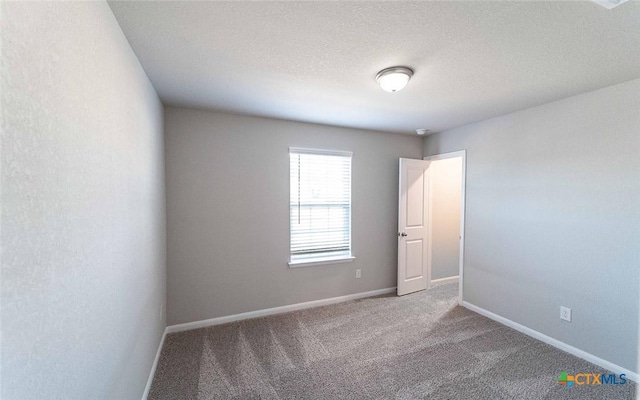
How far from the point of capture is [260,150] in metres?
3.18

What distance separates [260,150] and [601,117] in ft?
10.9

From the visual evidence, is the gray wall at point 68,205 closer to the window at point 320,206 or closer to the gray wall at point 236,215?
the gray wall at point 236,215

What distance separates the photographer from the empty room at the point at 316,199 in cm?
89

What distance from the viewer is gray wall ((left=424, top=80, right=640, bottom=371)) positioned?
2.18 meters

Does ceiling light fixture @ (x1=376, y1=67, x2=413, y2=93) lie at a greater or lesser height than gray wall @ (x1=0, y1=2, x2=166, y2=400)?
greater

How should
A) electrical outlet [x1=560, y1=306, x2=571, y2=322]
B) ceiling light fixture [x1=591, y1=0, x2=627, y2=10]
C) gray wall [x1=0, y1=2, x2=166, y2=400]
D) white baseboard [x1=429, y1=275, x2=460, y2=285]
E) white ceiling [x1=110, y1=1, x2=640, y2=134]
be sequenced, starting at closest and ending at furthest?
gray wall [x1=0, y1=2, x2=166, y2=400] < ceiling light fixture [x1=591, y1=0, x2=627, y2=10] < white ceiling [x1=110, y1=1, x2=640, y2=134] < electrical outlet [x1=560, y1=306, x2=571, y2=322] < white baseboard [x1=429, y1=275, x2=460, y2=285]

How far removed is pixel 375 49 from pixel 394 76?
315 mm

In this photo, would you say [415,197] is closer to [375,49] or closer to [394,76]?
[394,76]

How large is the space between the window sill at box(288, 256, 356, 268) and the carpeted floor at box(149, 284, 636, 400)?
0.61 meters

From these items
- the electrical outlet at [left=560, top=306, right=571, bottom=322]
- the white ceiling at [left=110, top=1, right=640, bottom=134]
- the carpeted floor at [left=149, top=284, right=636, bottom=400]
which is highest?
the white ceiling at [left=110, top=1, right=640, bottom=134]

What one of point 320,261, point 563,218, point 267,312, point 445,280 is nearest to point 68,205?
point 267,312

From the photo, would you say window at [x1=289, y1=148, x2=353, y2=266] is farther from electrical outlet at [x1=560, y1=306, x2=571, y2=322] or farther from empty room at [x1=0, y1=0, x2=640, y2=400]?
electrical outlet at [x1=560, y1=306, x2=571, y2=322]

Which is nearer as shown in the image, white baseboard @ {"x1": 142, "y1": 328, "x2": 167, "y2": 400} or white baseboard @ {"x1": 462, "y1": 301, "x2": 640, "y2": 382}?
white baseboard @ {"x1": 142, "y1": 328, "x2": 167, "y2": 400}

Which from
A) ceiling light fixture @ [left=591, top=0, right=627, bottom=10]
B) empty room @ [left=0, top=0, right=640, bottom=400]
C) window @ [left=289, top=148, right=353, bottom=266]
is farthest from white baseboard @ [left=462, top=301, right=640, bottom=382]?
ceiling light fixture @ [left=591, top=0, right=627, bottom=10]
